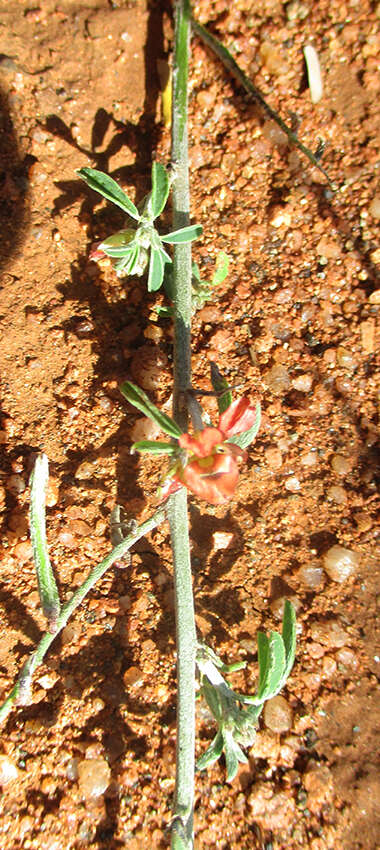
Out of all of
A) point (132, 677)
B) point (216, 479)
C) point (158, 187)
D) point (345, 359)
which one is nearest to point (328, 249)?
point (345, 359)

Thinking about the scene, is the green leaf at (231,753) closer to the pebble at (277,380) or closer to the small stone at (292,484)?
the small stone at (292,484)

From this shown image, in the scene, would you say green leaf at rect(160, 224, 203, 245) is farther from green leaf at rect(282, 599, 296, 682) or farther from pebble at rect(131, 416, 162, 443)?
green leaf at rect(282, 599, 296, 682)

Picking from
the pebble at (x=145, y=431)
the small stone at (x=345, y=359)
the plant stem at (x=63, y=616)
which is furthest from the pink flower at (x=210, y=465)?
the small stone at (x=345, y=359)

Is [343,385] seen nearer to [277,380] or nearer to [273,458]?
[277,380]

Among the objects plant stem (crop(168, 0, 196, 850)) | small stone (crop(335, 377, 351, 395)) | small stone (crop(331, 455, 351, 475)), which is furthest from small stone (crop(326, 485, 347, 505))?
plant stem (crop(168, 0, 196, 850))

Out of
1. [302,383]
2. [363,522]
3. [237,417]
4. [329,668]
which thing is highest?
[302,383]


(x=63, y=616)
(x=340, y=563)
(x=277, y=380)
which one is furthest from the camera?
(x=277, y=380)

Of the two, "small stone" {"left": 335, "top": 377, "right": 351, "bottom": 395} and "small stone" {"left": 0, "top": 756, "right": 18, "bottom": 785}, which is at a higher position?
"small stone" {"left": 335, "top": 377, "right": 351, "bottom": 395}
